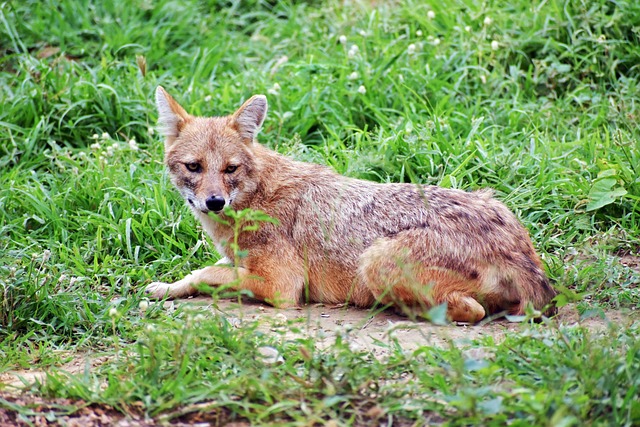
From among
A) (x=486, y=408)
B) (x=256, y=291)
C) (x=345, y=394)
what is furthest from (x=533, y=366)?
(x=256, y=291)

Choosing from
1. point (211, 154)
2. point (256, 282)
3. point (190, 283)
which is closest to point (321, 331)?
point (256, 282)

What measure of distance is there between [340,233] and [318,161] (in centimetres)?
156

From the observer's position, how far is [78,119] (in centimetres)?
843

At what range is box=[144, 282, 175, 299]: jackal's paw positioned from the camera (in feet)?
20.5

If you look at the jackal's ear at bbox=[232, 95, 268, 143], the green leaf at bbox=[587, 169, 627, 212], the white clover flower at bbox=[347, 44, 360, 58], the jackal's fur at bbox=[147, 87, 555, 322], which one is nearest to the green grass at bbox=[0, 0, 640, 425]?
the green leaf at bbox=[587, 169, 627, 212]

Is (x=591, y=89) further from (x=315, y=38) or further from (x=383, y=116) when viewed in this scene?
(x=315, y=38)

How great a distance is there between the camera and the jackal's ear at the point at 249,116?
21.9ft

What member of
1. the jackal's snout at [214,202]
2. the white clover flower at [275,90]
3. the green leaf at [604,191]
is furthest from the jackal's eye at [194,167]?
the green leaf at [604,191]

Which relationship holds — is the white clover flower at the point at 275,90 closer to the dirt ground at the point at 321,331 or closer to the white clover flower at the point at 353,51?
the white clover flower at the point at 353,51

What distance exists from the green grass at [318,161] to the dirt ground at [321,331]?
0.33 ft

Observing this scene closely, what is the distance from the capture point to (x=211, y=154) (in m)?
6.41

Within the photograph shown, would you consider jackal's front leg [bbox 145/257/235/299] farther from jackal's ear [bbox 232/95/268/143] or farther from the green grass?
jackal's ear [bbox 232/95/268/143]

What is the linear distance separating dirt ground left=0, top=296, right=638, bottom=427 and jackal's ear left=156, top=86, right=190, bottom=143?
133 cm

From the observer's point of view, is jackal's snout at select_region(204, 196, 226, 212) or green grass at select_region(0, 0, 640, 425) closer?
green grass at select_region(0, 0, 640, 425)
